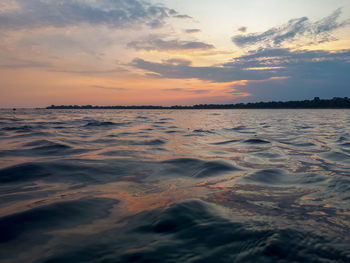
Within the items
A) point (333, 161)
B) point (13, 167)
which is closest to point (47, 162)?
point (13, 167)

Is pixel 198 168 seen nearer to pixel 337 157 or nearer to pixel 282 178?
pixel 282 178

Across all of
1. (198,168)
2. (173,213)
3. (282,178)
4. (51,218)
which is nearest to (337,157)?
(282,178)

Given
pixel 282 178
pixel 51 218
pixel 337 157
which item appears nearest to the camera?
pixel 51 218

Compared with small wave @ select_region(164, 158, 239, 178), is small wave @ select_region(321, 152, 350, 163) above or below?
below

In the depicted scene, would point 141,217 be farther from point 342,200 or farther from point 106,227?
point 342,200

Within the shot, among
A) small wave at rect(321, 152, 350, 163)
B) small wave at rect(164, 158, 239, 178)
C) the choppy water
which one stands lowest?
small wave at rect(321, 152, 350, 163)

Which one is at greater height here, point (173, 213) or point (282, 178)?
point (173, 213)

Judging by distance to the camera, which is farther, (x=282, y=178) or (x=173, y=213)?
(x=282, y=178)

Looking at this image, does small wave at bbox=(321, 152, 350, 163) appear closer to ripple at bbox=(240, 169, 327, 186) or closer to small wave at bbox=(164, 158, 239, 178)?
ripple at bbox=(240, 169, 327, 186)

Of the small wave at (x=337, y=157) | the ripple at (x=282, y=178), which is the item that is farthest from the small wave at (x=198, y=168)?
the small wave at (x=337, y=157)

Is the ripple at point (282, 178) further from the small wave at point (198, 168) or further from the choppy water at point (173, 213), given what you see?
the small wave at point (198, 168)

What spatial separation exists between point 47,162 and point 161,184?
3168 mm

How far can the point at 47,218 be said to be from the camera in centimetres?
270

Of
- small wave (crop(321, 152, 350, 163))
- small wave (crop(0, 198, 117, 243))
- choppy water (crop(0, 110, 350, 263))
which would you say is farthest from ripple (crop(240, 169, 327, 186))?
small wave (crop(0, 198, 117, 243))
